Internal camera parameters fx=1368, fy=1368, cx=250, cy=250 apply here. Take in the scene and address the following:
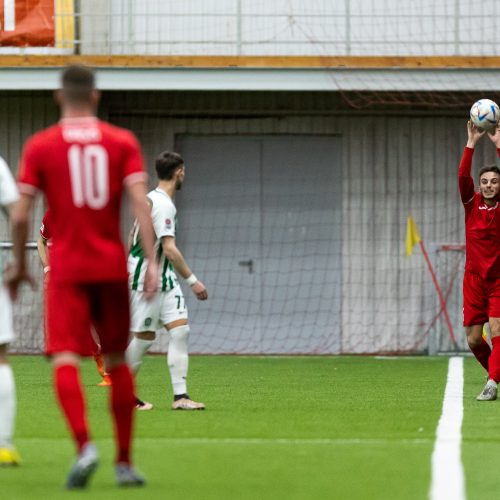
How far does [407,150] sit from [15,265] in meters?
13.6

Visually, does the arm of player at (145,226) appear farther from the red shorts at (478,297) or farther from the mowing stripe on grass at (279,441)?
the red shorts at (478,297)

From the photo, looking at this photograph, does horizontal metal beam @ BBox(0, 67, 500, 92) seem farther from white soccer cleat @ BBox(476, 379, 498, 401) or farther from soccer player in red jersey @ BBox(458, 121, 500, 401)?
white soccer cleat @ BBox(476, 379, 498, 401)

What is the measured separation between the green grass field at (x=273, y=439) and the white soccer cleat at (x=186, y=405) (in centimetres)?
8

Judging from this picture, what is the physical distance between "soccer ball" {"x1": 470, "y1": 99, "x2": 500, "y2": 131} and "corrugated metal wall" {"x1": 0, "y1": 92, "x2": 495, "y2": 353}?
292 inches

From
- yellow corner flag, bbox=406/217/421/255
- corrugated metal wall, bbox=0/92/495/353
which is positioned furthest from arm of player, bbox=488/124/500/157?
corrugated metal wall, bbox=0/92/495/353

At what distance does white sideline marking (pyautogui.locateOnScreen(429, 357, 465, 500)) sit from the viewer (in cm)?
604

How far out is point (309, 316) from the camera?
19500 mm

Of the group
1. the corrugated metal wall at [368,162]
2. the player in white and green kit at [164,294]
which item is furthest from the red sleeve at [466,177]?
the corrugated metal wall at [368,162]

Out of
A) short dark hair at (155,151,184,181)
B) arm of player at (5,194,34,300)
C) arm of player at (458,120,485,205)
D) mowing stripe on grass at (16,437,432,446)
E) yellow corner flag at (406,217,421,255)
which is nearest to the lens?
arm of player at (5,194,34,300)

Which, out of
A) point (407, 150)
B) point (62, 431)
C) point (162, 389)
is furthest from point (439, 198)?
point (62, 431)

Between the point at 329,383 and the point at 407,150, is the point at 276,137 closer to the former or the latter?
the point at 407,150

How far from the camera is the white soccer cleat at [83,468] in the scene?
19.6 ft

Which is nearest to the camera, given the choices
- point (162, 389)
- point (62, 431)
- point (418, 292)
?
point (62, 431)

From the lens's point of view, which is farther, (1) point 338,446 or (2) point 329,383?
(2) point 329,383
